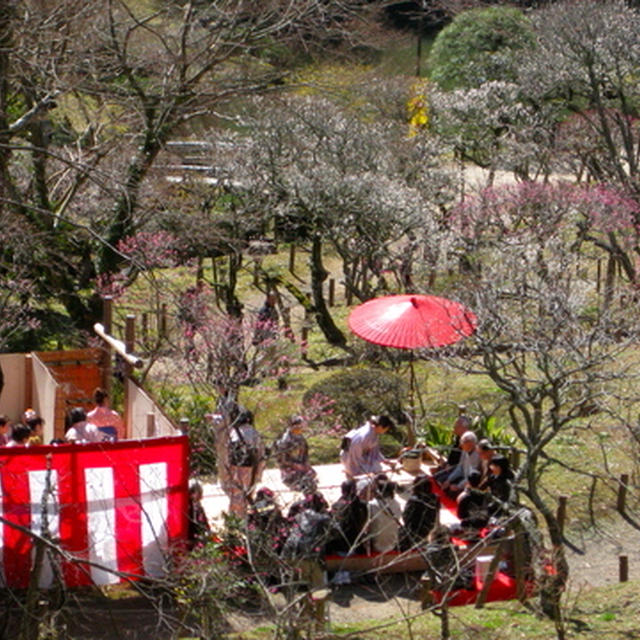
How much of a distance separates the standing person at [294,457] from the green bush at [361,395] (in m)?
2.83

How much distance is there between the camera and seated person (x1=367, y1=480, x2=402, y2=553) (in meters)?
9.32

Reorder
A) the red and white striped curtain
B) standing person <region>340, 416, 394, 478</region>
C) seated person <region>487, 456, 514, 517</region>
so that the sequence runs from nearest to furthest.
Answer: the red and white striped curtain
seated person <region>487, 456, 514, 517</region>
standing person <region>340, 416, 394, 478</region>

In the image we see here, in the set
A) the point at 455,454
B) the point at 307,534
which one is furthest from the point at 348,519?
the point at 455,454

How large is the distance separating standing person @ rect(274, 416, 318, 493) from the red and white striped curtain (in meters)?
1.53

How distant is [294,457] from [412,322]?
8.86 ft

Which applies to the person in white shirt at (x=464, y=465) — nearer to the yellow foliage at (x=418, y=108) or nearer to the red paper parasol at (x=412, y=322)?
the red paper parasol at (x=412, y=322)

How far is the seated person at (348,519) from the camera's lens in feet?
30.2

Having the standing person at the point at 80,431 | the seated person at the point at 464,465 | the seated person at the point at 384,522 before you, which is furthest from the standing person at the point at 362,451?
the standing person at the point at 80,431

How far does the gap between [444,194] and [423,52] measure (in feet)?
59.1

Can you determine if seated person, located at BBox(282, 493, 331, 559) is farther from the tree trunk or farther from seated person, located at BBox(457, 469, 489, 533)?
the tree trunk

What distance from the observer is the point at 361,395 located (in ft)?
43.3

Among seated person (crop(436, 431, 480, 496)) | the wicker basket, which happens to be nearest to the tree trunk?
the wicker basket

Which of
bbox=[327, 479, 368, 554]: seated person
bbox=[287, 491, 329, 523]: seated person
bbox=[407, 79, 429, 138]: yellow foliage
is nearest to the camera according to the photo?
bbox=[287, 491, 329, 523]: seated person

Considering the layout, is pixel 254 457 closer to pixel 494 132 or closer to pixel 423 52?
pixel 494 132
